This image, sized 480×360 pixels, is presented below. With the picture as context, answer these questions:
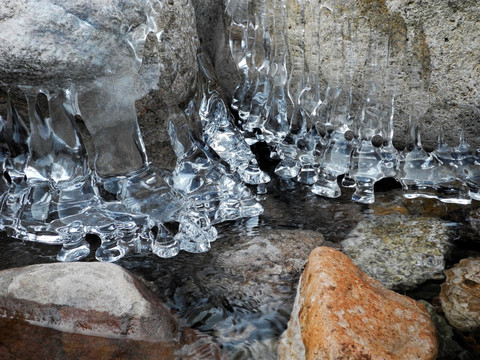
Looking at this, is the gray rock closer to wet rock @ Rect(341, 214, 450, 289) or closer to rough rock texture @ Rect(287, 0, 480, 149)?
wet rock @ Rect(341, 214, 450, 289)

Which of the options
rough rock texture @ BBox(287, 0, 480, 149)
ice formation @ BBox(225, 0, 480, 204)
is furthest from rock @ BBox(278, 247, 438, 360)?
rough rock texture @ BBox(287, 0, 480, 149)

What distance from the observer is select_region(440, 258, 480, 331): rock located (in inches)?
105

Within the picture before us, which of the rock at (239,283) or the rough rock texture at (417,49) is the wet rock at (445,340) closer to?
the rock at (239,283)

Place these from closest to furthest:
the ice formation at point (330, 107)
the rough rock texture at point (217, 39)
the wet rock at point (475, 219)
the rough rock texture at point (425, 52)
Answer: the wet rock at point (475, 219) → the rough rock texture at point (425, 52) → the ice formation at point (330, 107) → the rough rock texture at point (217, 39)

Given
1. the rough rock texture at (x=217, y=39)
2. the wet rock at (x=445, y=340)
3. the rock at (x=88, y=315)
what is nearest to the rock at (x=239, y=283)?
the rock at (x=88, y=315)

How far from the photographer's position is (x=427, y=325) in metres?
2.49

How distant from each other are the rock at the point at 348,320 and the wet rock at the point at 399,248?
0.43m

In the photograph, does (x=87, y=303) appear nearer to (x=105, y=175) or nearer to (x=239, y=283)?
(x=239, y=283)

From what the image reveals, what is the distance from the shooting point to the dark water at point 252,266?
9.04 feet

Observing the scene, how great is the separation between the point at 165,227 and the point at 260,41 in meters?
1.82

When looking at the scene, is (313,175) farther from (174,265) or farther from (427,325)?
(427,325)

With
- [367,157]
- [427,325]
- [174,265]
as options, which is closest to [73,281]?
[174,265]

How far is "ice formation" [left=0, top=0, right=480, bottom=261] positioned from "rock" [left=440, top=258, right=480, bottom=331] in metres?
0.76

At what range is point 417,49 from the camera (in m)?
3.64
